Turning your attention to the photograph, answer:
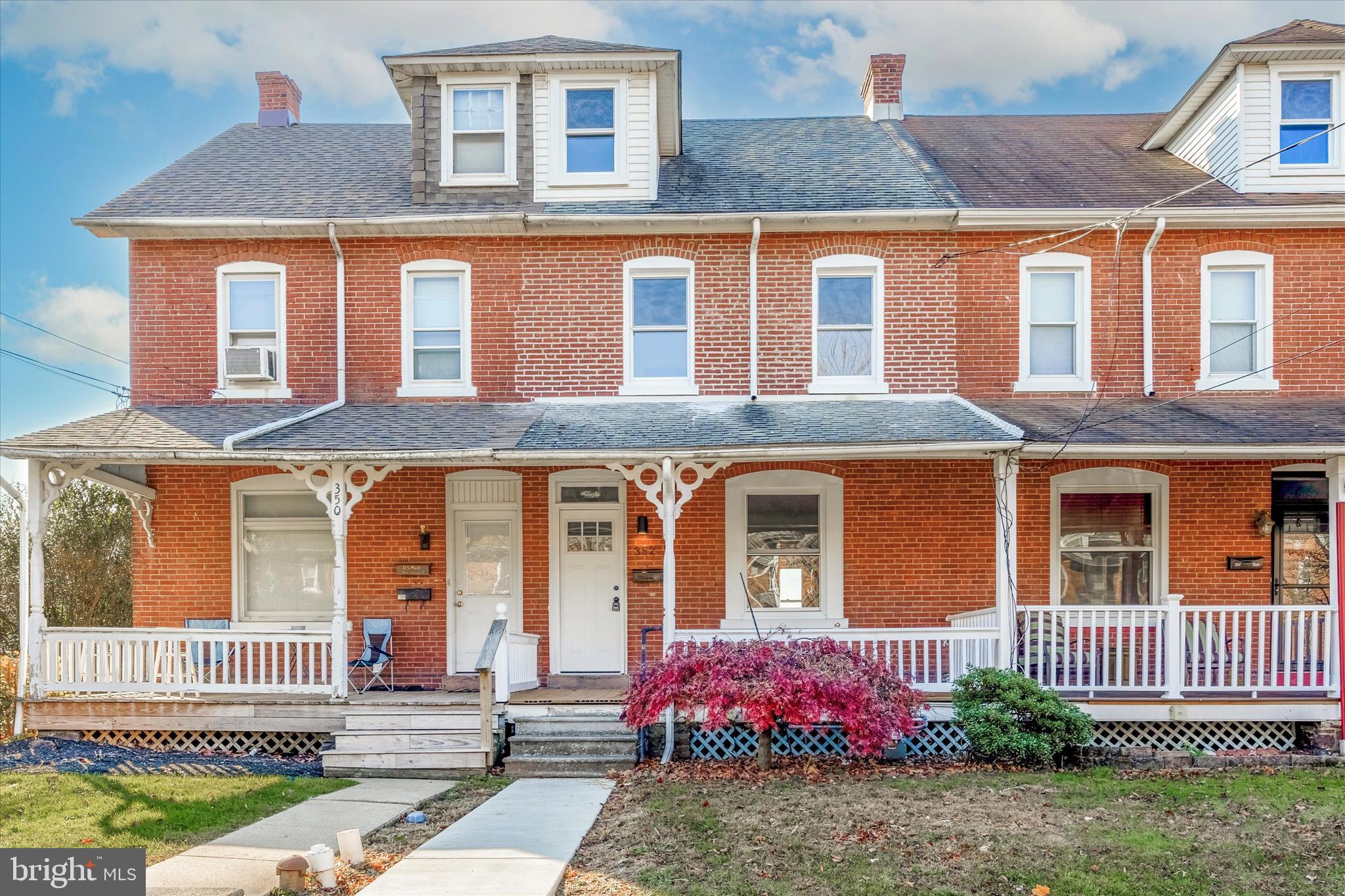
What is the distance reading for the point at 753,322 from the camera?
36.5 feet

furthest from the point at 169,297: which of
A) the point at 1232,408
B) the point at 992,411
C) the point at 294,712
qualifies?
the point at 1232,408

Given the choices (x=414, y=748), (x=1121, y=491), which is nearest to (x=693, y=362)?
(x=414, y=748)

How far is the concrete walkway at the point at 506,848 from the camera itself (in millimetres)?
5535

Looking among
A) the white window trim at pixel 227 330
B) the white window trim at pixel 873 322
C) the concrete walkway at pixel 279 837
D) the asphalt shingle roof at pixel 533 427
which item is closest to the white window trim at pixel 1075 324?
the asphalt shingle roof at pixel 533 427

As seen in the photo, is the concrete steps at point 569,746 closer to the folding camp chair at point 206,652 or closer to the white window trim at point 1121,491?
the folding camp chair at point 206,652

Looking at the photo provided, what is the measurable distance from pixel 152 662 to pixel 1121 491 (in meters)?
11.6

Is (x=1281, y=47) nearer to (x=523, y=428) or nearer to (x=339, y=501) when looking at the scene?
(x=523, y=428)

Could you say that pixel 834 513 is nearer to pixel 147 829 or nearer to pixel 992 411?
pixel 992 411

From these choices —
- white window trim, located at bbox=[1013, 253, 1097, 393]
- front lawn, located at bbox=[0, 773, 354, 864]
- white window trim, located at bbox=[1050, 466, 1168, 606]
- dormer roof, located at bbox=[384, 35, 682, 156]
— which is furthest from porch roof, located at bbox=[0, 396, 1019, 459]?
dormer roof, located at bbox=[384, 35, 682, 156]

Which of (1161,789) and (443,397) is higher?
(443,397)

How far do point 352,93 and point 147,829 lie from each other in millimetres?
14832

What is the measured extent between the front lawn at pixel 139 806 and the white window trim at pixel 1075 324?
927 centimetres

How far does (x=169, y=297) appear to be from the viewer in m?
11.4

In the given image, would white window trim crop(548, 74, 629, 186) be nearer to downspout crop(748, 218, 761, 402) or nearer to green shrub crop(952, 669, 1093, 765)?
downspout crop(748, 218, 761, 402)
